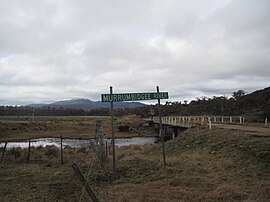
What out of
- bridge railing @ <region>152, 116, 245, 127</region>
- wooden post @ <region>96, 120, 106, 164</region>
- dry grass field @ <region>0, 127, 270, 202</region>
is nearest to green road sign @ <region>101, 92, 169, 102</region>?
dry grass field @ <region>0, 127, 270, 202</region>

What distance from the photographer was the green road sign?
1033 centimetres

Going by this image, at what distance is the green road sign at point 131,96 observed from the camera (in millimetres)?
10328

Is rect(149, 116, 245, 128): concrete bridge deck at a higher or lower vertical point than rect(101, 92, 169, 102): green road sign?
lower

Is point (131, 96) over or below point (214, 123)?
over

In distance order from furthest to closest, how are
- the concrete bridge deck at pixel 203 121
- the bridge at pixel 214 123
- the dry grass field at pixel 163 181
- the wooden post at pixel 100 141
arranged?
the concrete bridge deck at pixel 203 121, the bridge at pixel 214 123, the wooden post at pixel 100 141, the dry grass field at pixel 163 181

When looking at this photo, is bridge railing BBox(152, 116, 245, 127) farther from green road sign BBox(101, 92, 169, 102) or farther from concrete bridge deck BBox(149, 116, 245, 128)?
green road sign BBox(101, 92, 169, 102)

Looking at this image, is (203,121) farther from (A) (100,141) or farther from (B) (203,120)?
(A) (100,141)

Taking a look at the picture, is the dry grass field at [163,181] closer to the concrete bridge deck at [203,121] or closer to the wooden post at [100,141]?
the wooden post at [100,141]

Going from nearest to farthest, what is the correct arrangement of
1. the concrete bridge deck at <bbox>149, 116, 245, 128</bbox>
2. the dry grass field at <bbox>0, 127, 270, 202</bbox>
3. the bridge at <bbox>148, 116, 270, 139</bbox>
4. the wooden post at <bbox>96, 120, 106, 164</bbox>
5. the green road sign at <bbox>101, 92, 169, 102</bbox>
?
the dry grass field at <bbox>0, 127, 270, 202</bbox>, the green road sign at <bbox>101, 92, 169, 102</bbox>, the wooden post at <bbox>96, 120, 106, 164</bbox>, the bridge at <bbox>148, 116, 270, 139</bbox>, the concrete bridge deck at <bbox>149, 116, 245, 128</bbox>

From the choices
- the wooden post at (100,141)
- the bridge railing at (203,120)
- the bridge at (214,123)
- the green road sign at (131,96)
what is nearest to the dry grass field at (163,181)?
the wooden post at (100,141)

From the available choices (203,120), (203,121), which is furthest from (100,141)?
(203,120)

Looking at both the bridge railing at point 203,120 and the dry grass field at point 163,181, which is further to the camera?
the bridge railing at point 203,120

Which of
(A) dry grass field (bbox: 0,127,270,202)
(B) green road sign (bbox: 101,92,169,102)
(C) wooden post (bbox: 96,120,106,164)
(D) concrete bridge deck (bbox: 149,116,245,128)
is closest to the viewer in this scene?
(A) dry grass field (bbox: 0,127,270,202)

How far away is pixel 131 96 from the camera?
35.9 feet
